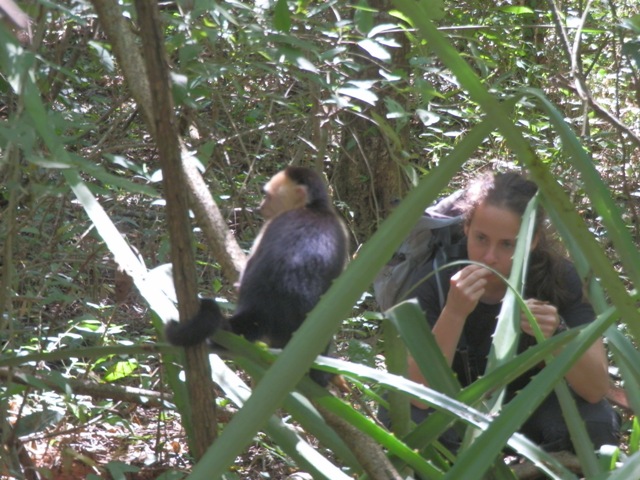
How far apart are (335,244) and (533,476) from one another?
0.95 m

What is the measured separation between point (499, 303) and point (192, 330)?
5.48 feet

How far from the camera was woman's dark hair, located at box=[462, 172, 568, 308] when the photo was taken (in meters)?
2.62

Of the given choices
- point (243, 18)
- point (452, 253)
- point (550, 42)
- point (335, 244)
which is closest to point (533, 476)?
point (452, 253)

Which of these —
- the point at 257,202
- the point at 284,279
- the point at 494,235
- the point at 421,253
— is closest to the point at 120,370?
the point at 284,279

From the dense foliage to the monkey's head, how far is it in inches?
4.9

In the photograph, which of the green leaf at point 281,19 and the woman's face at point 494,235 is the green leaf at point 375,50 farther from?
the woman's face at point 494,235

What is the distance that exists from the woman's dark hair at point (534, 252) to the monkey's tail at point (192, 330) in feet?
4.43

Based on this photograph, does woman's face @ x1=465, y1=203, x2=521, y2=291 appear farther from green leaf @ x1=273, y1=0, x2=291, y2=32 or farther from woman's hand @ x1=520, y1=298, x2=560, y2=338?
green leaf @ x1=273, y1=0, x2=291, y2=32

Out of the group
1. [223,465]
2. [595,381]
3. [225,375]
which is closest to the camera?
[223,465]

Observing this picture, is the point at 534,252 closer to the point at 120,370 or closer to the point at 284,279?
the point at 284,279

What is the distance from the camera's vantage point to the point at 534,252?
8.81 feet

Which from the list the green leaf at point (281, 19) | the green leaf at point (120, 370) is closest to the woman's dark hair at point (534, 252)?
the green leaf at point (281, 19)

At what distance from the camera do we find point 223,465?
2.24 ft

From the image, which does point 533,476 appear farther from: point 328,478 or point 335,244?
point 328,478
